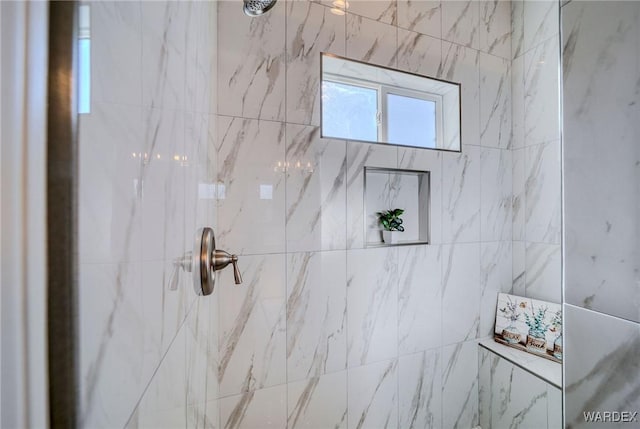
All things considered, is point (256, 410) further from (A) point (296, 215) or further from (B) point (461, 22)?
(B) point (461, 22)

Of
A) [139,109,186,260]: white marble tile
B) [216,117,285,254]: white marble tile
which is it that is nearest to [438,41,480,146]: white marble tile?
[216,117,285,254]: white marble tile

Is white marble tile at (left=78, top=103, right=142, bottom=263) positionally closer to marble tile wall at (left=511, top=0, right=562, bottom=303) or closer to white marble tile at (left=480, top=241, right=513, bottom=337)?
white marble tile at (left=480, top=241, right=513, bottom=337)

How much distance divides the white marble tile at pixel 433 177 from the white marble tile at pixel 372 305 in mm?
305

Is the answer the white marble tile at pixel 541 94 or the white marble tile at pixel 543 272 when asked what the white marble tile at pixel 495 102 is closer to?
the white marble tile at pixel 541 94

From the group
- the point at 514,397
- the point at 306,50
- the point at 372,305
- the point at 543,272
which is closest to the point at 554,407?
the point at 514,397

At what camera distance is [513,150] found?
183cm

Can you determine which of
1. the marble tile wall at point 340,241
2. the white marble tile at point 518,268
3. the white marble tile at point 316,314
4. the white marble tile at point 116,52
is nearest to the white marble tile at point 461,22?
the marble tile wall at point 340,241

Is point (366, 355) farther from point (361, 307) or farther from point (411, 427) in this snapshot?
point (411, 427)

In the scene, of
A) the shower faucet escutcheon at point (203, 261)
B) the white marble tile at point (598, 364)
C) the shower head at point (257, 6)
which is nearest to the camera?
the white marble tile at point (598, 364)

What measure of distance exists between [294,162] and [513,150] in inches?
61.6

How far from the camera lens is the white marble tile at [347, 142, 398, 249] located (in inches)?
54.5

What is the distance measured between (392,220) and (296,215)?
557 mm

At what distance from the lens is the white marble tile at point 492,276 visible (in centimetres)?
172

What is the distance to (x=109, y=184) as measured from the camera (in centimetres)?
19
